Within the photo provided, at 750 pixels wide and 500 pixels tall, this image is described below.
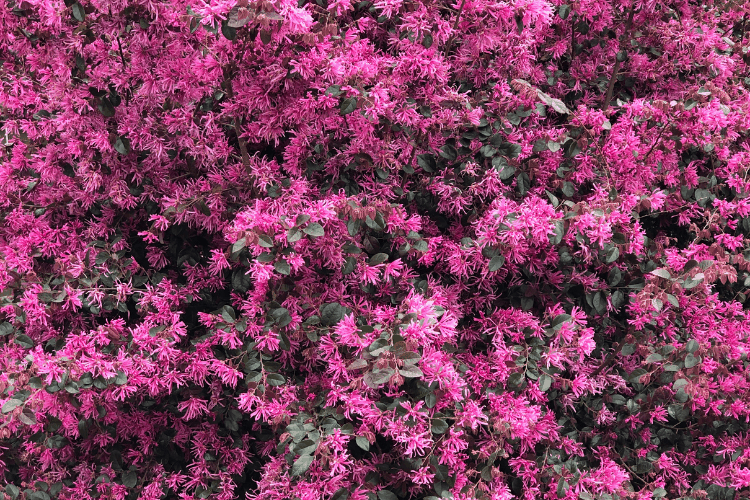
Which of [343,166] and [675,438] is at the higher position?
[343,166]

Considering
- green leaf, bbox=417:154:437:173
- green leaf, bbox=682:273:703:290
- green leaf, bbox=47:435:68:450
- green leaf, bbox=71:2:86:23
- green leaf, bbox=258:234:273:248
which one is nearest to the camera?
green leaf, bbox=258:234:273:248

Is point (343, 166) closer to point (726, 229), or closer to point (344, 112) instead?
point (344, 112)

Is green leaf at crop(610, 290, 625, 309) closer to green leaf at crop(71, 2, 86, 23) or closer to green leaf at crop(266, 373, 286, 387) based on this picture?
green leaf at crop(266, 373, 286, 387)

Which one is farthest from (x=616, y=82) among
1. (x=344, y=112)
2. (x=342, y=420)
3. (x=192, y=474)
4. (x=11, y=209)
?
(x=11, y=209)

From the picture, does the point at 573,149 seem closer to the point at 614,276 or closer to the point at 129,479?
A: the point at 614,276

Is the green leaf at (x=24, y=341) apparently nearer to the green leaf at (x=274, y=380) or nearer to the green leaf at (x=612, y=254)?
the green leaf at (x=274, y=380)

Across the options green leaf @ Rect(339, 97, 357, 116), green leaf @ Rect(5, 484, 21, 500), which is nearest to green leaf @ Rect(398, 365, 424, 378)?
green leaf @ Rect(339, 97, 357, 116)

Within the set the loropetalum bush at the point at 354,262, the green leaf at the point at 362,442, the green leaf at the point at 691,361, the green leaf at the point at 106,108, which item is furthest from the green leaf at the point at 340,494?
the green leaf at the point at 106,108

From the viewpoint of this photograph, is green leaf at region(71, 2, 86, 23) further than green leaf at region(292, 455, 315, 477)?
Yes

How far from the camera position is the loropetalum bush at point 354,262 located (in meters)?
1.90

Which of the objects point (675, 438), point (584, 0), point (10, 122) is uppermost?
point (584, 0)

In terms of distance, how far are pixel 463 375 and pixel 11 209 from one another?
6.94 feet

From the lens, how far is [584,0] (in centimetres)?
256

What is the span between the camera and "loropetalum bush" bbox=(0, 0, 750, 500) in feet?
6.23
